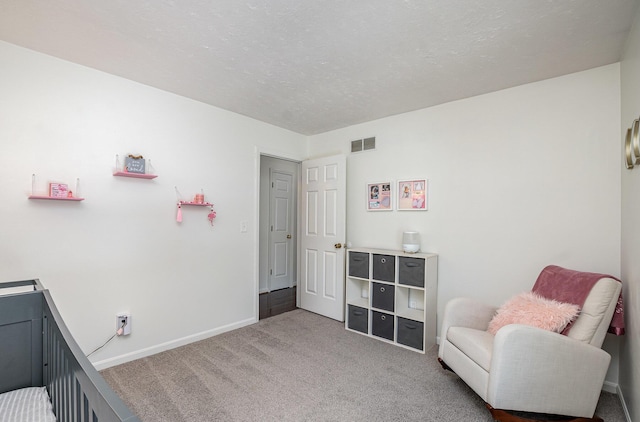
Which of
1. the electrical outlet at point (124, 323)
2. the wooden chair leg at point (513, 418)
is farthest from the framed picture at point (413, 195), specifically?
the electrical outlet at point (124, 323)

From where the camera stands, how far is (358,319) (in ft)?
10.9

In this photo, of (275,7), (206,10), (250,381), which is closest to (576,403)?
(250,381)

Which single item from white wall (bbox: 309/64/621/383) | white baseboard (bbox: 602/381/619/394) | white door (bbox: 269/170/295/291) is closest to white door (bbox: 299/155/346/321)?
white wall (bbox: 309/64/621/383)

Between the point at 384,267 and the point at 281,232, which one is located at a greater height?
the point at 281,232

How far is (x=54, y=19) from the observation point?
5.91ft

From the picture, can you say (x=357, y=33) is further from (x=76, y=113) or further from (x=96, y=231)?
(x=96, y=231)

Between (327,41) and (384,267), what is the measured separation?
2.17 meters

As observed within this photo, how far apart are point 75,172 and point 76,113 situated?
18.1 inches

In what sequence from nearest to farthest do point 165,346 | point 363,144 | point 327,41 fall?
point 327,41 → point 165,346 → point 363,144

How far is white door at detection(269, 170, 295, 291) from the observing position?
5113mm

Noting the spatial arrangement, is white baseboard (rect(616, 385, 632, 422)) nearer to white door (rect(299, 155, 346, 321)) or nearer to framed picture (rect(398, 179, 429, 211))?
framed picture (rect(398, 179, 429, 211))

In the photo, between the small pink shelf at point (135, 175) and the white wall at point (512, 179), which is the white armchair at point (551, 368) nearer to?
the white wall at point (512, 179)

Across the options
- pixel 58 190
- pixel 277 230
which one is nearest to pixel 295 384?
pixel 58 190

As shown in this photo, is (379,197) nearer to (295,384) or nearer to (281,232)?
(295,384)
